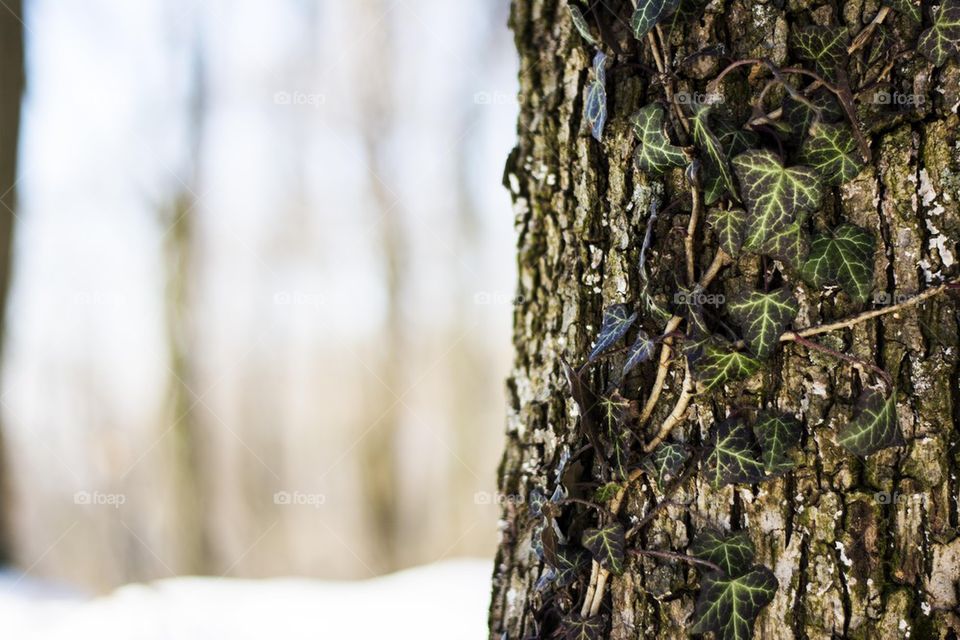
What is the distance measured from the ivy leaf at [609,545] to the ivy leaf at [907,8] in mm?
603

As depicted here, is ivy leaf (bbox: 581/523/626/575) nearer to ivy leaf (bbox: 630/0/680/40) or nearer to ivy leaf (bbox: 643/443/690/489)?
ivy leaf (bbox: 643/443/690/489)

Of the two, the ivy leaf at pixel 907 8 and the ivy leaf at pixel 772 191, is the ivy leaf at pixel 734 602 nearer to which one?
the ivy leaf at pixel 772 191

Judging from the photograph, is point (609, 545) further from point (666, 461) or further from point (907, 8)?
point (907, 8)

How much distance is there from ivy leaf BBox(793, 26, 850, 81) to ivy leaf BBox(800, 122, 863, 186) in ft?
0.19

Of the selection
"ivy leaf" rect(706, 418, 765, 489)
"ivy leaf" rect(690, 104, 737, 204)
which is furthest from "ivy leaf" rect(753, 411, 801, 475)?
"ivy leaf" rect(690, 104, 737, 204)

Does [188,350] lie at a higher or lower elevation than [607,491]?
higher

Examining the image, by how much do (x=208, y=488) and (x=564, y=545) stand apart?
348 cm

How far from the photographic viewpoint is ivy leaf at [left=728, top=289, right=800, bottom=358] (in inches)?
24.7

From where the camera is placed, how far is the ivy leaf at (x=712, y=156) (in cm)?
62

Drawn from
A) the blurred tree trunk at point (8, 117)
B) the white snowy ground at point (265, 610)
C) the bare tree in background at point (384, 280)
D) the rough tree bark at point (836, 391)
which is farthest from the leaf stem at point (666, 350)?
the blurred tree trunk at point (8, 117)

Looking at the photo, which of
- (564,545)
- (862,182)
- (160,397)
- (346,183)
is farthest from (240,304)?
(862,182)

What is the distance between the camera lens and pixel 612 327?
730 mm

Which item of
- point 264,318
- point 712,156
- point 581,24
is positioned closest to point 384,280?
point 264,318

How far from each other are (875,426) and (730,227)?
0.24 m
